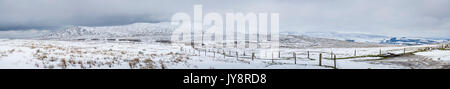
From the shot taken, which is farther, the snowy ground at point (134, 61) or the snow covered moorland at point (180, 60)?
the snow covered moorland at point (180, 60)

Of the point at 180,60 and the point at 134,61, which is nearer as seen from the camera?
the point at 134,61

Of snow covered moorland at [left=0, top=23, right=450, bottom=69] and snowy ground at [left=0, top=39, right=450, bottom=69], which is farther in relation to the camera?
snow covered moorland at [left=0, top=23, right=450, bottom=69]

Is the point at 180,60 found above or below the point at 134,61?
below
